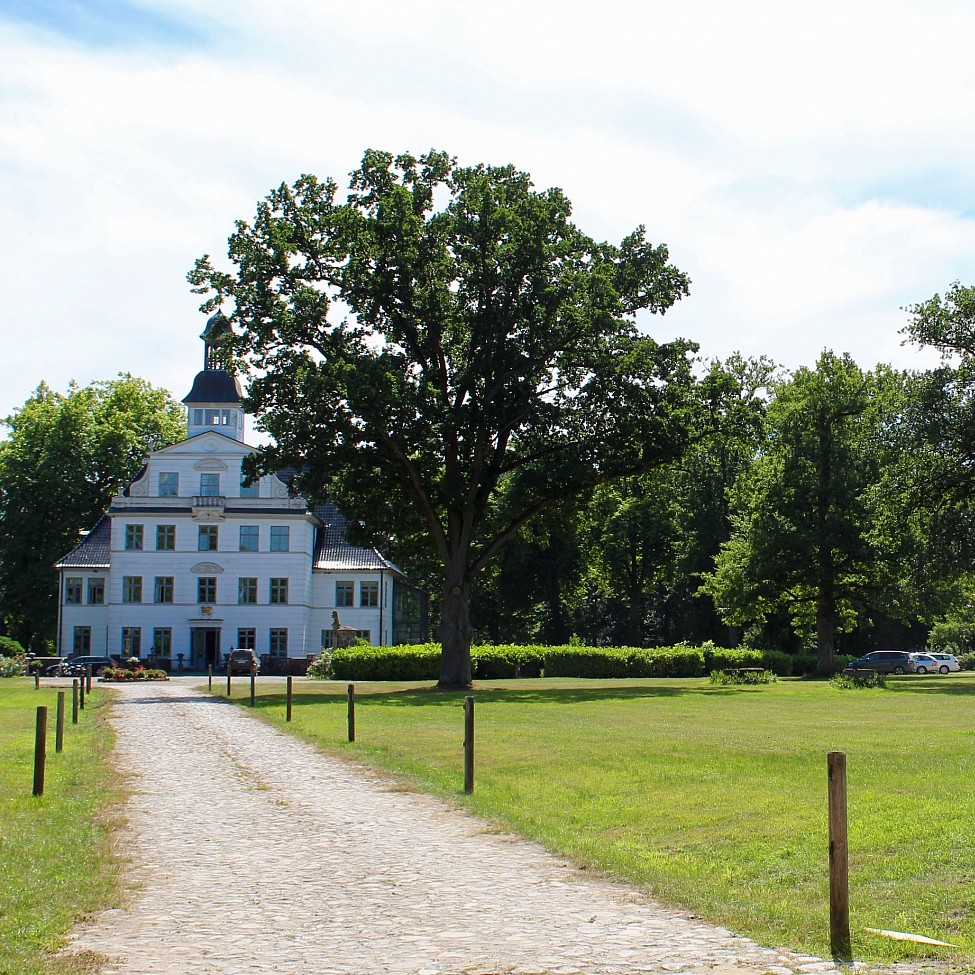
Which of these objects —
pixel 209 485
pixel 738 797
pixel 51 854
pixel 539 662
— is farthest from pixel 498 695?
pixel 209 485

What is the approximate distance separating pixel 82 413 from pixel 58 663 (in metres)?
21.7

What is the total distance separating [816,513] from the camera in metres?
55.1

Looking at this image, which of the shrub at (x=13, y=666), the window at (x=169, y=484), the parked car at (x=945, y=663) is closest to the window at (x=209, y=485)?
the window at (x=169, y=484)

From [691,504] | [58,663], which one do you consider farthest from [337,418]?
[691,504]

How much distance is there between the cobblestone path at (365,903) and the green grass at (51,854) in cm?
29

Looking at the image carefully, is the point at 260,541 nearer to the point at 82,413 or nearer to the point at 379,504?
the point at 82,413

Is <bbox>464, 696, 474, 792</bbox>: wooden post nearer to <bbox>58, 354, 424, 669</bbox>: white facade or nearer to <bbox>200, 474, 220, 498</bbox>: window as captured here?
<bbox>58, 354, 424, 669</bbox>: white facade

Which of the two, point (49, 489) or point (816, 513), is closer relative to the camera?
point (816, 513)

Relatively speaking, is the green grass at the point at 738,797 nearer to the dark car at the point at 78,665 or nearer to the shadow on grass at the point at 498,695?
the shadow on grass at the point at 498,695

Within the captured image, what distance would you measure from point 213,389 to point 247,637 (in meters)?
14.5

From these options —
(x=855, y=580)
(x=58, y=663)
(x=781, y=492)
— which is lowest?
(x=58, y=663)

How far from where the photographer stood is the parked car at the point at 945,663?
72.2 meters

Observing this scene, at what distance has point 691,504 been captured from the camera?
7569 centimetres

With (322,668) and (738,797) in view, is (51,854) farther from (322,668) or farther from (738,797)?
(322,668)
